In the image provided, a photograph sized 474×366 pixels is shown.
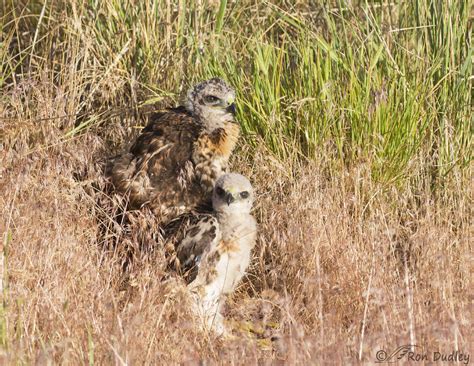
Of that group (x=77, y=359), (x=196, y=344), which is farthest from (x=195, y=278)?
(x=77, y=359)

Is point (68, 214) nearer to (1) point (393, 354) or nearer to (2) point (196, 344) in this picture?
(2) point (196, 344)

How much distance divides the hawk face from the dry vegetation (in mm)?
315

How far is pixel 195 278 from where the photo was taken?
5.94 meters

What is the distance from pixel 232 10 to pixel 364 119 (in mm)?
1787

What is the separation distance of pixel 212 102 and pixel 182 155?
0.43 m

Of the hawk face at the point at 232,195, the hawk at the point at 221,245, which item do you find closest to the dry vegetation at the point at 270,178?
the hawk at the point at 221,245

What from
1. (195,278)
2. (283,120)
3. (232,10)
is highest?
(232,10)

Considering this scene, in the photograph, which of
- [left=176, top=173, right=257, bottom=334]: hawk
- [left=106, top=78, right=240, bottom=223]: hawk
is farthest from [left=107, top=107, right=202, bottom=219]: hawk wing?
[left=176, top=173, right=257, bottom=334]: hawk

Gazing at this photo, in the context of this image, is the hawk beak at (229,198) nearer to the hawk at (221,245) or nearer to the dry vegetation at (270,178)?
the hawk at (221,245)

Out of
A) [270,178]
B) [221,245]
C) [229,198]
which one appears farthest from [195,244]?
[270,178]

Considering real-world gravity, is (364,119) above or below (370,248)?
above

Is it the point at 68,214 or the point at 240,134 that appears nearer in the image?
the point at 68,214

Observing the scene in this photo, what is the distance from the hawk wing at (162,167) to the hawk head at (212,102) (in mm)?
82

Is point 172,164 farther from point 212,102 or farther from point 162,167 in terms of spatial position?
point 212,102
